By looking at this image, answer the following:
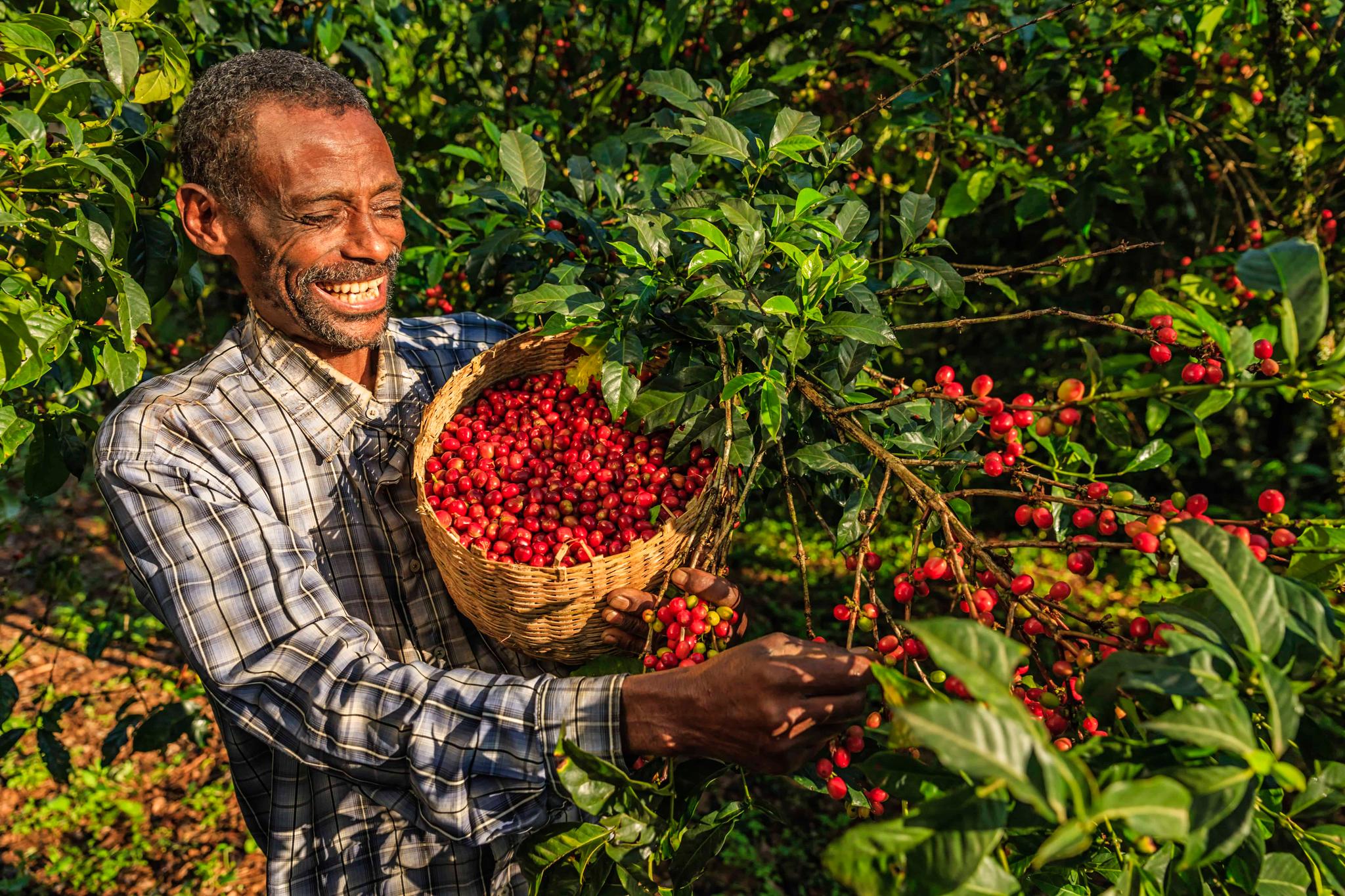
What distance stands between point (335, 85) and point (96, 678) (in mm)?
3830

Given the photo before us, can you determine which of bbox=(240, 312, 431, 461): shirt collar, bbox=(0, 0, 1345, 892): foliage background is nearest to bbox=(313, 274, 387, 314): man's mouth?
bbox=(240, 312, 431, 461): shirt collar

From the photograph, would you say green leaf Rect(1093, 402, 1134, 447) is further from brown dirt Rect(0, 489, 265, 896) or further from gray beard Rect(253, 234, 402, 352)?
brown dirt Rect(0, 489, 265, 896)

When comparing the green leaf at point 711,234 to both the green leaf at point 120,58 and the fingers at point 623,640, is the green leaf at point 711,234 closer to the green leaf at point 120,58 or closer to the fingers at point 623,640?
the fingers at point 623,640

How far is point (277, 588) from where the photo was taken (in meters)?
1.52

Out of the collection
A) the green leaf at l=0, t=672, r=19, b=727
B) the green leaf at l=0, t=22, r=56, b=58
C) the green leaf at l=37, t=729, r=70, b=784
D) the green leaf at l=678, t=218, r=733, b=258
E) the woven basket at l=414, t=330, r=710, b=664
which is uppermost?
the green leaf at l=0, t=22, r=56, b=58

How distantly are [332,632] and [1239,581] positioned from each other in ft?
4.10

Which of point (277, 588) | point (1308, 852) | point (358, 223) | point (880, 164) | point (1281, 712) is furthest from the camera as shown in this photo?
point (880, 164)

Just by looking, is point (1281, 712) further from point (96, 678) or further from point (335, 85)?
point (96, 678)

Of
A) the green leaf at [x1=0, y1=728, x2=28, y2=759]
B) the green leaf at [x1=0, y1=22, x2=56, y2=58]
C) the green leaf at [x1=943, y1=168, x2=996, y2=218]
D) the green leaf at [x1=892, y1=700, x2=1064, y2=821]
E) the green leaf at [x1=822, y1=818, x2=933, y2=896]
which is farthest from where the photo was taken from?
the green leaf at [x1=0, y1=728, x2=28, y2=759]

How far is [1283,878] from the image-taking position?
3.23ft

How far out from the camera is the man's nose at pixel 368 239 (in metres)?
1.85

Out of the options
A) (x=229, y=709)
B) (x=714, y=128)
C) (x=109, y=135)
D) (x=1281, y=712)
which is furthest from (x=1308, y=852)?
(x=109, y=135)

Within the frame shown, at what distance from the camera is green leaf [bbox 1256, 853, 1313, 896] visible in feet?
3.21

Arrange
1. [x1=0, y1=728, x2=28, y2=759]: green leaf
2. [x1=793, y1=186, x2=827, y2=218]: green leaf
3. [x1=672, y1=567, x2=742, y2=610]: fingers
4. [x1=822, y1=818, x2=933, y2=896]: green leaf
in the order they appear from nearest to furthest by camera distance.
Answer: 1. [x1=822, y1=818, x2=933, y2=896]: green leaf
2. [x1=672, y1=567, x2=742, y2=610]: fingers
3. [x1=793, y1=186, x2=827, y2=218]: green leaf
4. [x1=0, y1=728, x2=28, y2=759]: green leaf
